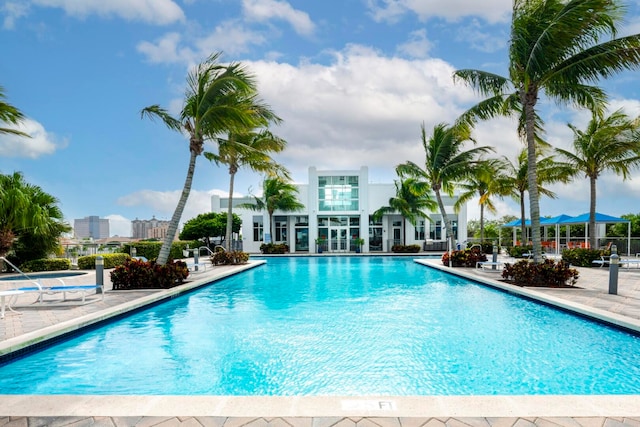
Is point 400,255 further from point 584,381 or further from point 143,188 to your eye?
point 584,381

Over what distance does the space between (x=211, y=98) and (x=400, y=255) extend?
58.7 ft

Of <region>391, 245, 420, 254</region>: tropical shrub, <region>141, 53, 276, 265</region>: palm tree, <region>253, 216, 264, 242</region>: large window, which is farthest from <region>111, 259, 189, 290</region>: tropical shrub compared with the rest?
<region>391, 245, 420, 254</region>: tropical shrub

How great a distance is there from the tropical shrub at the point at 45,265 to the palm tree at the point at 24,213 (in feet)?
2.44

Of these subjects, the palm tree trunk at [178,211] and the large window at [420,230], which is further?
the large window at [420,230]

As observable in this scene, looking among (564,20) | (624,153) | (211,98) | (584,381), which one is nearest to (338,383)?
(584,381)

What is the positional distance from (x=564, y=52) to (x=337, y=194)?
19.2m

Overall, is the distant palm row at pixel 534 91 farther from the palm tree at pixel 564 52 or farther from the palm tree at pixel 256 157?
the palm tree at pixel 256 157

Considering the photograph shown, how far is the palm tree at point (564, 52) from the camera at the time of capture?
29.9 feet

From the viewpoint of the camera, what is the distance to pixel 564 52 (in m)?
9.81

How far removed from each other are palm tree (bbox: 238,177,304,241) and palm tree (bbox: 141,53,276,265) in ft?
49.2

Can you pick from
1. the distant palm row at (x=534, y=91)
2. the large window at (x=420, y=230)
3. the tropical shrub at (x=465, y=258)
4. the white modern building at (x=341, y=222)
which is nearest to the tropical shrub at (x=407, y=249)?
the white modern building at (x=341, y=222)

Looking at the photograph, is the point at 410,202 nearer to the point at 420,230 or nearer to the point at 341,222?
the point at 420,230

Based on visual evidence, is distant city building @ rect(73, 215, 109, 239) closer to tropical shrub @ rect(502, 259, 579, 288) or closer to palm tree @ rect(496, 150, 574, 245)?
palm tree @ rect(496, 150, 574, 245)

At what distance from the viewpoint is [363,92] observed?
13523mm
